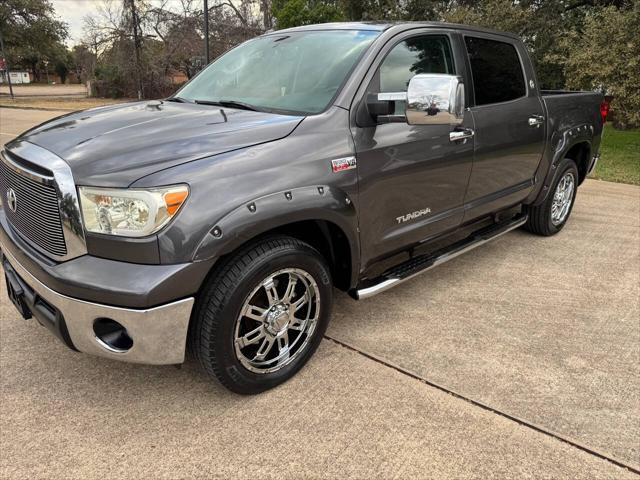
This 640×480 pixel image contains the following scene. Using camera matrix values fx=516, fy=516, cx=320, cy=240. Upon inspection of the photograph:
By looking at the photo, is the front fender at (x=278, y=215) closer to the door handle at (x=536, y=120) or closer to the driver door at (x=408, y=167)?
the driver door at (x=408, y=167)

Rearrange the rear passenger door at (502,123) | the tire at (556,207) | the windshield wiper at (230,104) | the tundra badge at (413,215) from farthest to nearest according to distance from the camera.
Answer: the tire at (556,207) → the rear passenger door at (502,123) → the tundra badge at (413,215) → the windshield wiper at (230,104)

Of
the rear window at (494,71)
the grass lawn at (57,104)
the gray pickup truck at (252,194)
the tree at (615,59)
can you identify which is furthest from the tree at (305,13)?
the gray pickup truck at (252,194)

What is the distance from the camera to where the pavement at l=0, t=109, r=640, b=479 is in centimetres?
223

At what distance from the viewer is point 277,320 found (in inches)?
103

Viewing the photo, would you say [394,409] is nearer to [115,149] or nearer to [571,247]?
[115,149]

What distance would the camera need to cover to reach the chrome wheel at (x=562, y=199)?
5.09 meters

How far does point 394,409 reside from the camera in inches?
101

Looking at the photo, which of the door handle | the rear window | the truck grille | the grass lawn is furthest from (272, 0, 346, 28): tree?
the truck grille

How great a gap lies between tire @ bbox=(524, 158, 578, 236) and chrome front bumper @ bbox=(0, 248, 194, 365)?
3.88 m

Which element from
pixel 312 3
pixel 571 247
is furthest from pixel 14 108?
pixel 571 247

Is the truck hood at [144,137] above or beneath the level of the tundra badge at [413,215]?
above

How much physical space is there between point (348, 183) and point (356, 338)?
104 cm

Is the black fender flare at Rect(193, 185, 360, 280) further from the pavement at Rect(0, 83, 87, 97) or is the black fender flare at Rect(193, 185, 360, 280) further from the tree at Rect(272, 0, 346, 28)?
the pavement at Rect(0, 83, 87, 97)

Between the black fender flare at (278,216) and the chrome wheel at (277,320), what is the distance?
0.91 ft
